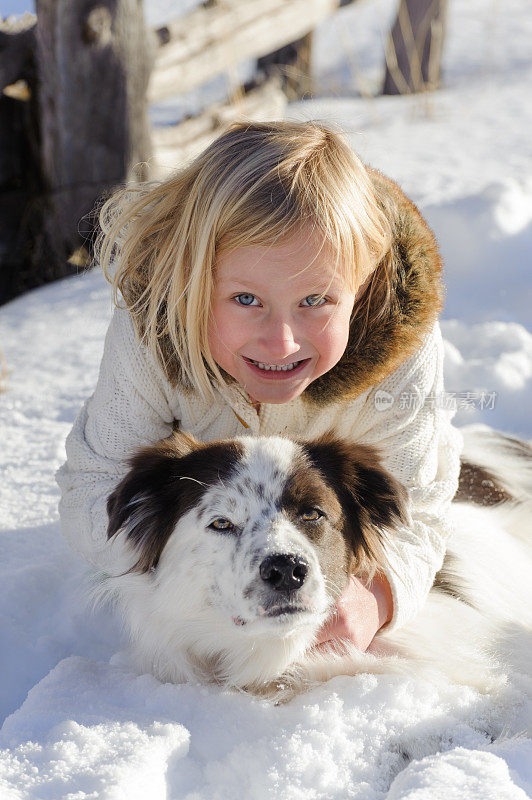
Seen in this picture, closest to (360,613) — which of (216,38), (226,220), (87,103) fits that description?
(226,220)

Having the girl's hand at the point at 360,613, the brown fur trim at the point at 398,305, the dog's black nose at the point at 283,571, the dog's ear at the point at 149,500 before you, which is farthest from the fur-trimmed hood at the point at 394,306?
the dog's black nose at the point at 283,571

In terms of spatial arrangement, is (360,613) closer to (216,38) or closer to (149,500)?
(149,500)

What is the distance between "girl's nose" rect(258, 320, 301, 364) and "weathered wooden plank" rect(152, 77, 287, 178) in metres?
3.32

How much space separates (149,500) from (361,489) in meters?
0.54

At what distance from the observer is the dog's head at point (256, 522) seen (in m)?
1.77

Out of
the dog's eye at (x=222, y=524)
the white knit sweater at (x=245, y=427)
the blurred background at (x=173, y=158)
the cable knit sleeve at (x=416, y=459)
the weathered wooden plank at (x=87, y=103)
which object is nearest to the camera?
the dog's eye at (x=222, y=524)

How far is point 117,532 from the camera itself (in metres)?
2.04

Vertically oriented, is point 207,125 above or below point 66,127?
below

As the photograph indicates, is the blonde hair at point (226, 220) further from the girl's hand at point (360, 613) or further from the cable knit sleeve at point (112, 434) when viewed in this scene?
the girl's hand at point (360, 613)

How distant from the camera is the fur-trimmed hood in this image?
2.22 meters

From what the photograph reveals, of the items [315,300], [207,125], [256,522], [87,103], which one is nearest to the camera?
[256,522]

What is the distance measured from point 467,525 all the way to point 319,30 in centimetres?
1117

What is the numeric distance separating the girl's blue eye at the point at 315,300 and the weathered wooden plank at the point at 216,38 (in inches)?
146

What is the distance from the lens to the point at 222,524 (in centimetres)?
187
